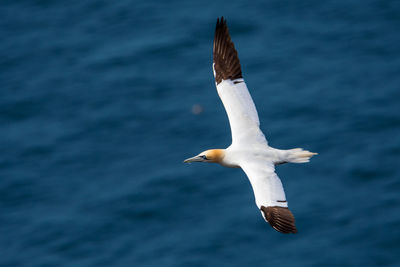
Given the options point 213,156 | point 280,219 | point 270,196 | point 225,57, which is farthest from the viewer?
point 225,57

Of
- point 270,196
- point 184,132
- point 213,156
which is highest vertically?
point 213,156

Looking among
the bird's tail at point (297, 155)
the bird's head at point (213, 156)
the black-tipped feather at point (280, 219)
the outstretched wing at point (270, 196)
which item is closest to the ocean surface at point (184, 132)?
the bird's head at point (213, 156)

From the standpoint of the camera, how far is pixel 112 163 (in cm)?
3300

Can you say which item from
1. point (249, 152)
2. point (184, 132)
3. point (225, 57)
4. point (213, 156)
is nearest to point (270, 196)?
point (249, 152)

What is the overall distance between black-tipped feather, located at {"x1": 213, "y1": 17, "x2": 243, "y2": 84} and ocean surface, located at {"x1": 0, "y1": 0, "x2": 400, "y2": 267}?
8.58 m

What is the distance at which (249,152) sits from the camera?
21734 millimetres

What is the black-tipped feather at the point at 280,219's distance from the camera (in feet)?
65.7

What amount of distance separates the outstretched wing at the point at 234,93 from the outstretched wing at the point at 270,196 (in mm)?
966

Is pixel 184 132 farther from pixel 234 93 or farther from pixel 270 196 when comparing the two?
pixel 270 196

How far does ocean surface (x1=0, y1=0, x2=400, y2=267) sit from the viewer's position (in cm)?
3109

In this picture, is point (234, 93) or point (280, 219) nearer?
point (280, 219)

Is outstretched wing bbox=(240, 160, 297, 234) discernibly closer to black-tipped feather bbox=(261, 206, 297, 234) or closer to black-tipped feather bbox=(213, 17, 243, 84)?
black-tipped feather bbox=(261, 206, 297, 234)

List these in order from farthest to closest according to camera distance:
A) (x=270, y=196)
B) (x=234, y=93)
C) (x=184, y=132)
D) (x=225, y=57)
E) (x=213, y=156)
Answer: (x=184, y=132) → (x=225, y=57) → (x=234, y=93) → (x=213, y=156) → (x=270, y=196)

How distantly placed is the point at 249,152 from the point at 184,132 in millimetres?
11615
